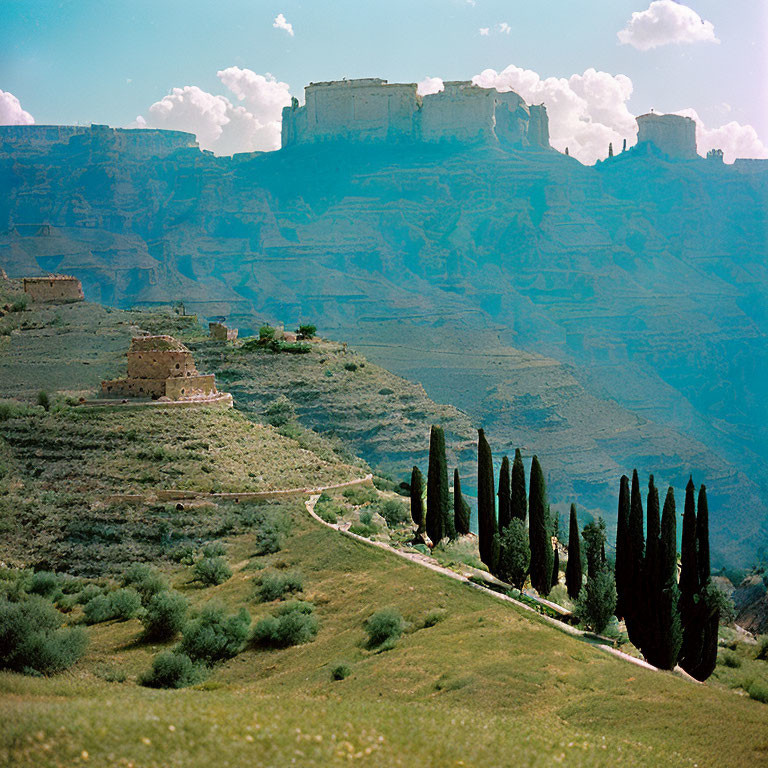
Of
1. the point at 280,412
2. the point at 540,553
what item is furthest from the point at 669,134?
the point at 540,553

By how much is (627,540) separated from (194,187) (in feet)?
551

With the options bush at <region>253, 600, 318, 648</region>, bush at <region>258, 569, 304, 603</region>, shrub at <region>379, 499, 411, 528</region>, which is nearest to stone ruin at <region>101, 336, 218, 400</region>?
shrub at <region>379, 499, 411, 528</region>

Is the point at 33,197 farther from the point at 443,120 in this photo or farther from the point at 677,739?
the point at 677,739

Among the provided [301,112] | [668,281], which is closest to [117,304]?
[301,112]

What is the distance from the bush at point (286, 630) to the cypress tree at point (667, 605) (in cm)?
1155

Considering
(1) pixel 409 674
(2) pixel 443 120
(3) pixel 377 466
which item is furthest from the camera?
(2) pixel 443 120

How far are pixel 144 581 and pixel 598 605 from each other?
55.9 ft

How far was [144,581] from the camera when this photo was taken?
30.7 m

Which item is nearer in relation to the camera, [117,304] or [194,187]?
[117,304]

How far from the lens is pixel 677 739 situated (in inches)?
640

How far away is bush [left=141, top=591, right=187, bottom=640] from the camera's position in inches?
1053

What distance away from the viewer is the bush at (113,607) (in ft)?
93.2

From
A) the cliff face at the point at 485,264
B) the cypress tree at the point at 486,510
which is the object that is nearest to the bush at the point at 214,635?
the cypress tree at the point at 486,510

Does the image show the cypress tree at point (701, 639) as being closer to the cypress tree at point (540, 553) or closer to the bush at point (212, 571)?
the cypress tree at point (540, 553)
